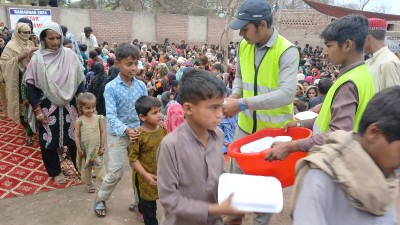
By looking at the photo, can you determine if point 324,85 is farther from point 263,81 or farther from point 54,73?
point 54,73

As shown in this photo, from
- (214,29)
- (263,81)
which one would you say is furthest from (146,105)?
(214,29)

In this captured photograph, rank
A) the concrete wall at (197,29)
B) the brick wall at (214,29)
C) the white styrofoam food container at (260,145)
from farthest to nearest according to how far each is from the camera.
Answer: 1. the brick wall at (214,29)
2. the concrete wall at (197,29)
3. the white styrofoam food container at (260,145)

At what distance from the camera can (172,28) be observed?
69.5 feet

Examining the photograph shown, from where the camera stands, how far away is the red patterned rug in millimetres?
3812

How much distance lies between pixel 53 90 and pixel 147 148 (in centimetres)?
166

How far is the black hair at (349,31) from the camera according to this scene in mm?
1832

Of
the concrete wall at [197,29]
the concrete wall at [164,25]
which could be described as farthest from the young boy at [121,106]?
the concrete wall at [197,29]

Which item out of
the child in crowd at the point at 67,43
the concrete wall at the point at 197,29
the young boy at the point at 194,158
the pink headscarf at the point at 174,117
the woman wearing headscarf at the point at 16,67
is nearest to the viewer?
the young boy at the point at 194,158

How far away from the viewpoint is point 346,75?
70.9 inches

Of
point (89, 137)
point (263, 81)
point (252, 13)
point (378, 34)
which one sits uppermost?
point (252, 13)

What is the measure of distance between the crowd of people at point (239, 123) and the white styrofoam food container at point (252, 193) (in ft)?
0.16

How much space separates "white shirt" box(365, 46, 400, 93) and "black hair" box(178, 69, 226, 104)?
236 cm

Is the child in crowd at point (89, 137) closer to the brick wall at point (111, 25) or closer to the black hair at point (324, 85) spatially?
the black hair at point (324, 85)

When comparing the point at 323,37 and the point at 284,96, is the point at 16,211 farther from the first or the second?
the point at 323,37
